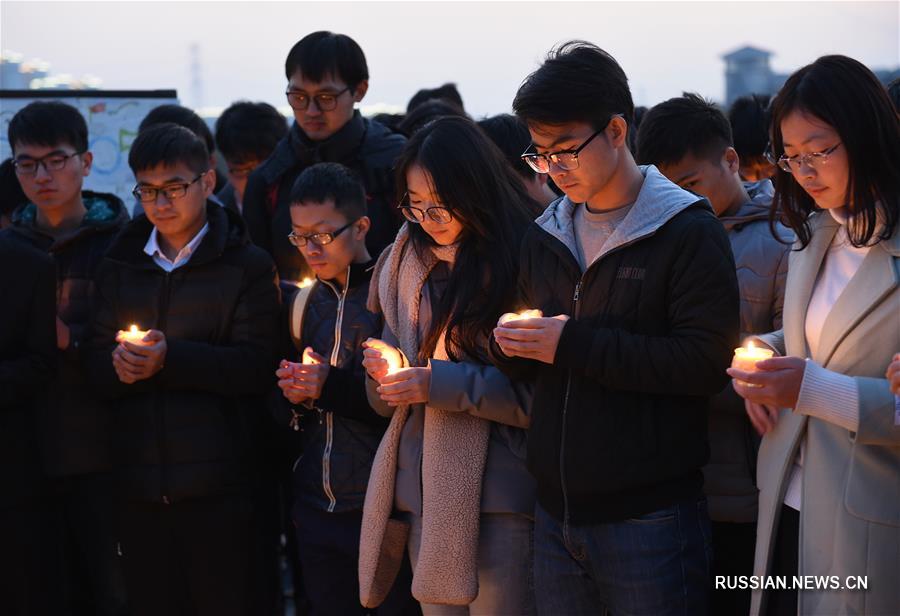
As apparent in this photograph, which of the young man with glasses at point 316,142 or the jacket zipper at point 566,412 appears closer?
the jacket zipper at point 566,412

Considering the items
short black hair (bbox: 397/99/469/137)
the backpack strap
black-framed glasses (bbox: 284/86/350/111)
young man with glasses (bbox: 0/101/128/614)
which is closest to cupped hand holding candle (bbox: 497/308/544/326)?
the backpack strap

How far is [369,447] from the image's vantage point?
4082mm

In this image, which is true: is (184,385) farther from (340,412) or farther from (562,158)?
(562,158)

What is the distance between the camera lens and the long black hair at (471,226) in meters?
3.62

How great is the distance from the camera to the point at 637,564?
9.76 feet

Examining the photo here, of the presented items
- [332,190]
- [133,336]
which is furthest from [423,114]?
[133,336]

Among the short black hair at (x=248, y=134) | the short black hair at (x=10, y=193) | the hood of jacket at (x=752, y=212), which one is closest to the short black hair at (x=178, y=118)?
the short black hair at (x=248, y=134)

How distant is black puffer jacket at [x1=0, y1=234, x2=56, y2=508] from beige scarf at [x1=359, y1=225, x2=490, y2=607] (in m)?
1.69

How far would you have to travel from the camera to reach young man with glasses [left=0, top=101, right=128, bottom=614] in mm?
4828

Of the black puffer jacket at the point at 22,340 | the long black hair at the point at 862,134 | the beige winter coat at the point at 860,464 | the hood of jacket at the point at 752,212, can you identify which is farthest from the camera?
the black puffer jacket at the point at 22,340

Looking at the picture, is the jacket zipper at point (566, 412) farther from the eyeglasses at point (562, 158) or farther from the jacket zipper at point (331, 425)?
the jacket zipper at point (331, 425)

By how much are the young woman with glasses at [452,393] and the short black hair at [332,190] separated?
0.46m

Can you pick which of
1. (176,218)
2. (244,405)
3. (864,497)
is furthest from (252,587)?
(864,497)

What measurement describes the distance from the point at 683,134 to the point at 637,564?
168 cm
